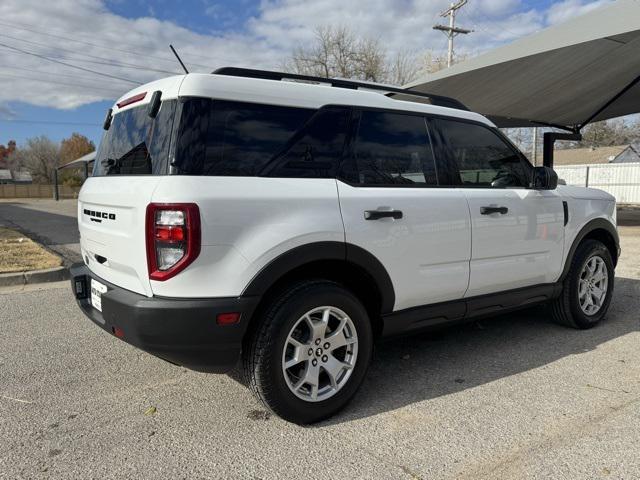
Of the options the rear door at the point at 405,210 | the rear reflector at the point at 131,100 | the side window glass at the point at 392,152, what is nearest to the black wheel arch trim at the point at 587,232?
the rear door at the point at 405,210

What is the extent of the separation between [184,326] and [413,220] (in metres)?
1.59

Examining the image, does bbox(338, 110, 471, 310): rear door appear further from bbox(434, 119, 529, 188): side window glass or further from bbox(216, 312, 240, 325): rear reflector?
bbox(216, 312, 240, 325): rear reflector

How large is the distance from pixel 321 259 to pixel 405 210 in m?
0.71

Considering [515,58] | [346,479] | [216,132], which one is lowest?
[346,479]

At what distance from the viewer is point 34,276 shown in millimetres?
6621

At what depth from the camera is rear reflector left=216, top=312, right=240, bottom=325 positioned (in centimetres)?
261

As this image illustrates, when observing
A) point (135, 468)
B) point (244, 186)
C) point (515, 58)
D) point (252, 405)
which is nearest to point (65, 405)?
point (135, 468)

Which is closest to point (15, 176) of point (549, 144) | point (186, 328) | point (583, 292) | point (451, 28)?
point (451, 28)

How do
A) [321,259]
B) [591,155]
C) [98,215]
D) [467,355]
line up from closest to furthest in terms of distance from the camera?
[321,259]
[98,215]
[467,355]
[591,155]

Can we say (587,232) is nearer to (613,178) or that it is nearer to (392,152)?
(392,152)

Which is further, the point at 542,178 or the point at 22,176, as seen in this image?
the point at 22,176

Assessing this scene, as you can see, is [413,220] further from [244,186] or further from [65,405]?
[65,405]

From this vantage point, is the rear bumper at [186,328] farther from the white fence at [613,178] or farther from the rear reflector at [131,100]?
the white fence at [613,178]

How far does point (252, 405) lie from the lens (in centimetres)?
319
